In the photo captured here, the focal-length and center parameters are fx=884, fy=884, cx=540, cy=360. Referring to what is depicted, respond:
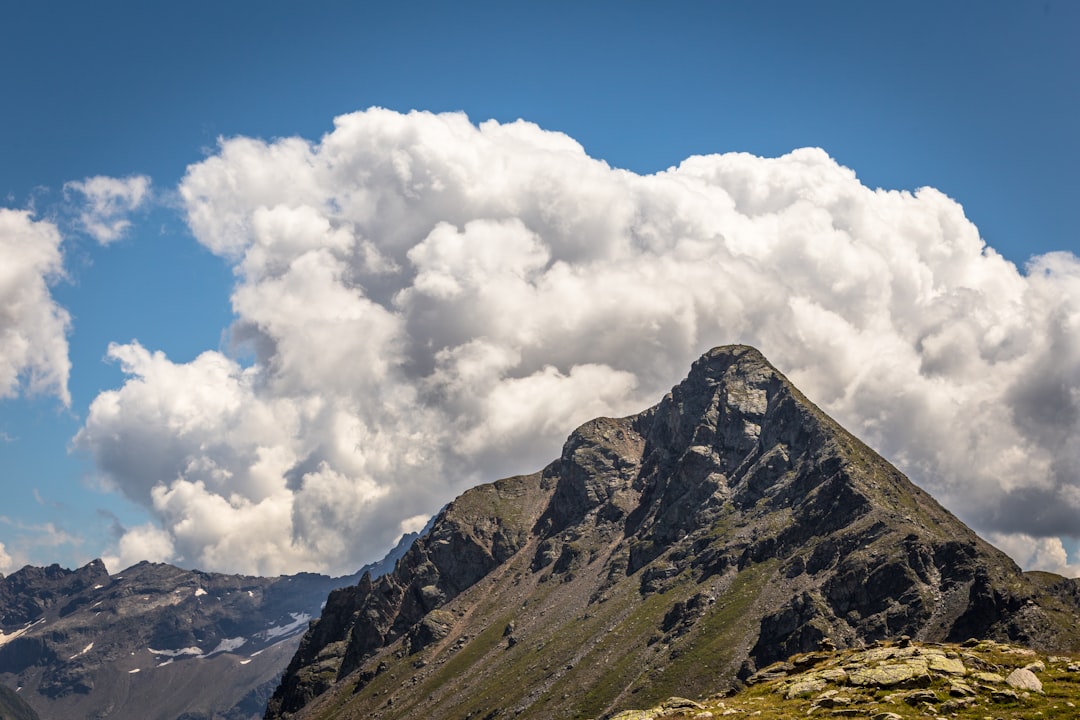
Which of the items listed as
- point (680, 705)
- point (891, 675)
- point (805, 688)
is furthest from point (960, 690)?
point (680, 705)

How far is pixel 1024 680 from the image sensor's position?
10344 cm

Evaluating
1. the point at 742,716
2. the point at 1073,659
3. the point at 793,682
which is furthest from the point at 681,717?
the point at 1073,659

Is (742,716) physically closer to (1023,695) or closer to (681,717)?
(681,717)

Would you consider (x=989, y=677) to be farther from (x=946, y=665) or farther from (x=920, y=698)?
(x=920, y=698)

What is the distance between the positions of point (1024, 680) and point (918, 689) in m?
12.3

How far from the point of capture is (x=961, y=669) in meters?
109

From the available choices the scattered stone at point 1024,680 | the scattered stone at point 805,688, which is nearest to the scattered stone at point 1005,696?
the scattered stone at point 1024,680

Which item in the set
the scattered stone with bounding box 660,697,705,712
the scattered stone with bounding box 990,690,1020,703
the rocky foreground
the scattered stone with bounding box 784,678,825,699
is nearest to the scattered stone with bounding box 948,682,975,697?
the rocky foreground

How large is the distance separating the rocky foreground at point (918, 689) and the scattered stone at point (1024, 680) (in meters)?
0.04

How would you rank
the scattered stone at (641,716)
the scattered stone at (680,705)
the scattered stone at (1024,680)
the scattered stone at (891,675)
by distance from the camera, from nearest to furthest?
the scattered stone at (1024,680), the scattered stone at (891,675), the scattered stone at (641,716), the scattered stone at (680,705)

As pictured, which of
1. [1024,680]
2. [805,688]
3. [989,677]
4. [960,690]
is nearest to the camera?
[960,690]

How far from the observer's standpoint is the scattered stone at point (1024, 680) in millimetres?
101625

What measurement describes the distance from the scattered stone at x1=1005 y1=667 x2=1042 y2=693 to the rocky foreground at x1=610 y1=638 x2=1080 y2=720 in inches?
1.6

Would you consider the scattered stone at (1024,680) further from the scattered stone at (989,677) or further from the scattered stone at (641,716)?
the scattered stone at (641,716)
